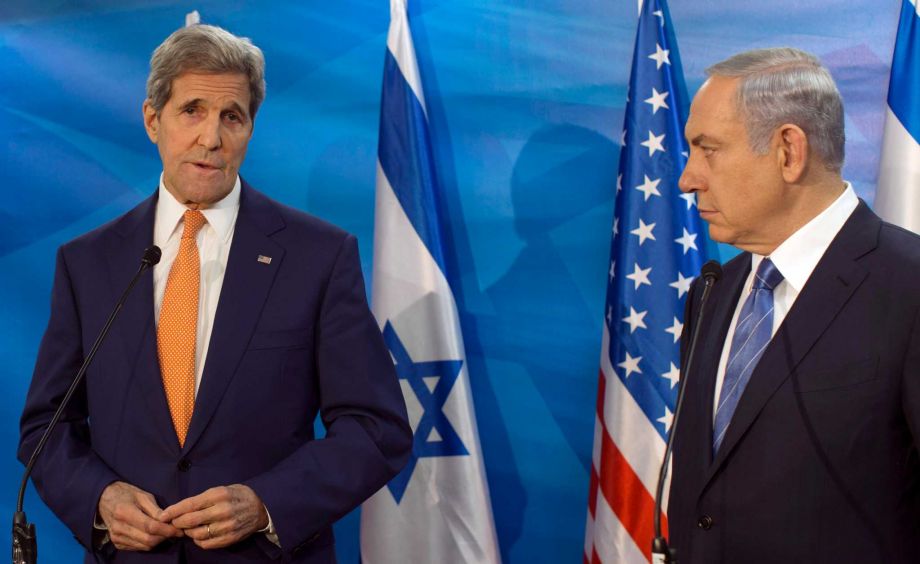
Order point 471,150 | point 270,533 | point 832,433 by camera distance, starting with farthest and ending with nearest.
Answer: point 471,150 → point 270,533 → point 832,433

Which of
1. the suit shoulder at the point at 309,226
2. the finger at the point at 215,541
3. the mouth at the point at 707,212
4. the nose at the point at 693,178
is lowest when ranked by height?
the finger at the point at 215,541

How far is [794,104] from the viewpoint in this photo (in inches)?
75.5

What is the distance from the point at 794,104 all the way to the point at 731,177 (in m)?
0.17

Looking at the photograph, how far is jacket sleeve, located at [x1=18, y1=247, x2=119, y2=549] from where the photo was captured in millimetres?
2080

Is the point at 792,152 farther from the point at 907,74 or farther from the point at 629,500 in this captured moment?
the point at 629,500

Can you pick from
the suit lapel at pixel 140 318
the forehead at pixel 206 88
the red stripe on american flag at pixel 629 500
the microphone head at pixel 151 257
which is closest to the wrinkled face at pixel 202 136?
Answer: the forehead at pixel 206 88

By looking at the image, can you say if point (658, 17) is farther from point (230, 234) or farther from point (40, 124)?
point (40, 124)

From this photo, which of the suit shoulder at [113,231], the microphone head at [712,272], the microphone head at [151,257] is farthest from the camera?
the suit shoulder at [113,231]

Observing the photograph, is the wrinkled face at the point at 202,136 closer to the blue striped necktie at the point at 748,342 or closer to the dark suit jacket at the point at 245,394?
the dark suit jacket at the point at 245,394

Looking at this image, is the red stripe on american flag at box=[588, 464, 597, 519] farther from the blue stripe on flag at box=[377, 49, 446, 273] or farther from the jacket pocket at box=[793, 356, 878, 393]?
the jacket pocket at box=[793, 356, 878, 393]

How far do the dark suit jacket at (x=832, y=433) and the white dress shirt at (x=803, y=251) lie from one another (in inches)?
1.3

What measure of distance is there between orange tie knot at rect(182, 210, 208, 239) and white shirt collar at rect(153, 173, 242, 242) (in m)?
0.01

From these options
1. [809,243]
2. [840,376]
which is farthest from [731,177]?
[840,376]

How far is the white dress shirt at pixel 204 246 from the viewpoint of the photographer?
86.0 inches
